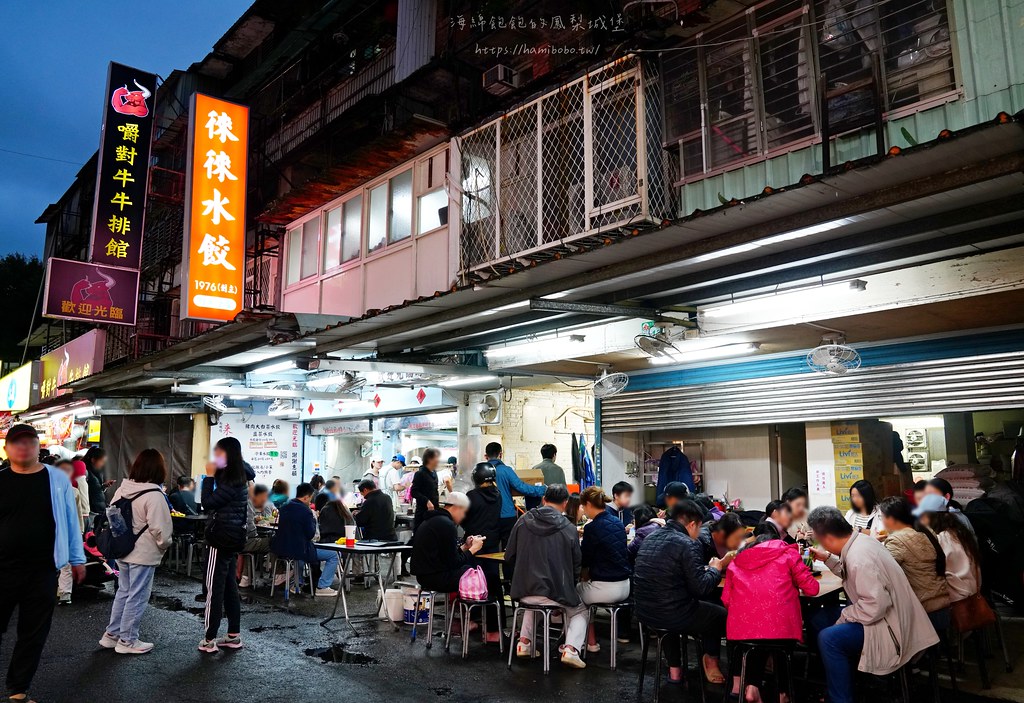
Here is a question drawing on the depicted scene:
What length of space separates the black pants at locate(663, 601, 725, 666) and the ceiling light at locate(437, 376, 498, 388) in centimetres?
677

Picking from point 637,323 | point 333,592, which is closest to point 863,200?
point 637,323

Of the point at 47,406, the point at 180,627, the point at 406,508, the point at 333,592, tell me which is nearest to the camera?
the point at 180,627

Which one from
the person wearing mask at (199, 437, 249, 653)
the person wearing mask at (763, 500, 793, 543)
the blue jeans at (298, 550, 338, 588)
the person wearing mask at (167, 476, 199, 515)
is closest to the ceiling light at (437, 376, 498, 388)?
the blue jeans at (298, 550, 338, 588)

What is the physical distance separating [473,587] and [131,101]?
1426cm

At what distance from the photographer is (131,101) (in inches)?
663

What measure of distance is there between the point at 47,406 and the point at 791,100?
26762 millimetres

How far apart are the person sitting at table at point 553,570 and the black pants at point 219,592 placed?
3.12 meters

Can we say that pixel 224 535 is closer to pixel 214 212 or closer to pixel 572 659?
pixel 572 659

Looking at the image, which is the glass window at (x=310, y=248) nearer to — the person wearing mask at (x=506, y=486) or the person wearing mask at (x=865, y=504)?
the person wearing mask at (x=506, y=486)

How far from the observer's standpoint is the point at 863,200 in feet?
18.5

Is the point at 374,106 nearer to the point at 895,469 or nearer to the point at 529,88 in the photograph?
the point at 529,88

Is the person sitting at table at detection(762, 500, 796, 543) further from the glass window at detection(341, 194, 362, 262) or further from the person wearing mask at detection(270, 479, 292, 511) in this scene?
the person wearing mask at detection(270, 479, 292, 511)

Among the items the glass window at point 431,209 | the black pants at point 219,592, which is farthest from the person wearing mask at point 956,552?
the glass window at point 431,209

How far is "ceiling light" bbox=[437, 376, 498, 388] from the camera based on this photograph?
43.4ft
